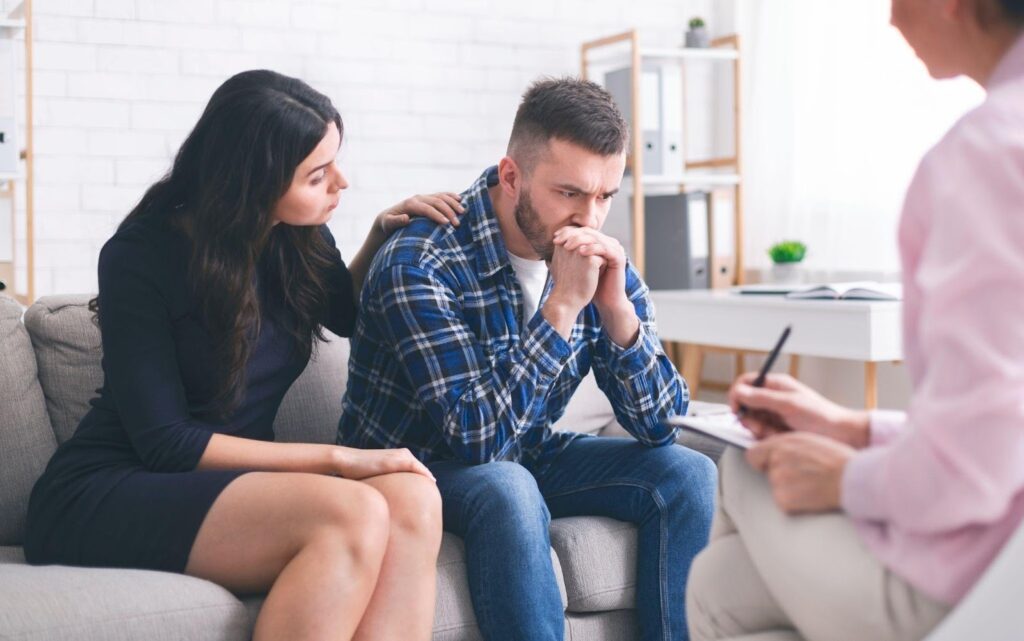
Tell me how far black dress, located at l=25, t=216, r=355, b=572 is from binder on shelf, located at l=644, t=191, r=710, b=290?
236 cm

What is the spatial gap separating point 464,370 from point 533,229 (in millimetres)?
291

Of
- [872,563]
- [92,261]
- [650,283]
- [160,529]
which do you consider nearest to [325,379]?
[160,529]

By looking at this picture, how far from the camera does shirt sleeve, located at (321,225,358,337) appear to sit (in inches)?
Answer: 80.4

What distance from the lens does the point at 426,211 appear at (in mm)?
2020

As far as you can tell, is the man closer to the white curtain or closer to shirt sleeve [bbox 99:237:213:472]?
→ shirt sleeve [bbox 99:237:213:472]

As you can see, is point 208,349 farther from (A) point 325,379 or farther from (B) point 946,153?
(B) point 946,153

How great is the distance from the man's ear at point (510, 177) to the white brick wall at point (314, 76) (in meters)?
1.79

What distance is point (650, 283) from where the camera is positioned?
404cm

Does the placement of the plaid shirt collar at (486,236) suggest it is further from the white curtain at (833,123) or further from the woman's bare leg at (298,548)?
the white curtain at (833,123)

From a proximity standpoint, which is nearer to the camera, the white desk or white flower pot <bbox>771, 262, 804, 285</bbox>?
the white desk

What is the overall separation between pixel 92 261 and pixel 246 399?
2043mm

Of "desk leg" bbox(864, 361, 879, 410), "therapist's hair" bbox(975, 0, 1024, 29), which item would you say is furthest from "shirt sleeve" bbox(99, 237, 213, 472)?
"desk leg" bbox(864, 361, 879, 410)

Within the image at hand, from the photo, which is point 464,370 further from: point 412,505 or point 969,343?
point 969,343

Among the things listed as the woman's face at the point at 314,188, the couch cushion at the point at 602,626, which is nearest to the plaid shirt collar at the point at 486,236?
the woman's face at the point at 314,188
